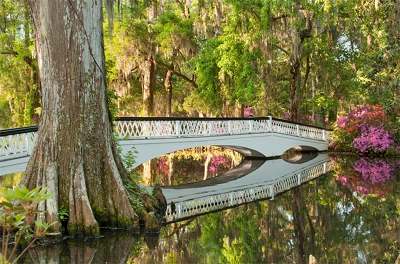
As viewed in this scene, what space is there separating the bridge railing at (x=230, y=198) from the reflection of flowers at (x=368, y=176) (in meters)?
1.13

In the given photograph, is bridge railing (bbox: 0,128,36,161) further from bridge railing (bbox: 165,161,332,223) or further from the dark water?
the dark water

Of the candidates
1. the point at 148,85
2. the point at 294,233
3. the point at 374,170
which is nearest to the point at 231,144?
the point at 374,170

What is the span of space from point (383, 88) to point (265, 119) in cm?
537

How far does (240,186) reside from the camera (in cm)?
1496

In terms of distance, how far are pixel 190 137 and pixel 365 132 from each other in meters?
9.18

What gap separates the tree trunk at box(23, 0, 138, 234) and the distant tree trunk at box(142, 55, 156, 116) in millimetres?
15024

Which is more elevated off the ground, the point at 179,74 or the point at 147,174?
the point at 179,74

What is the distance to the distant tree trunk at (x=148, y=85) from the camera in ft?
78.2

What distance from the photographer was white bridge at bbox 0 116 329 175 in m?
11.7

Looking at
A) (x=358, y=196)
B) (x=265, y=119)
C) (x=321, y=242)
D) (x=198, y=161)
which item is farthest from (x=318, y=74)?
(x=321, y=242)

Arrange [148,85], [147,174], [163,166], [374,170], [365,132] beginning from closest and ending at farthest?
1. [374,170]
2. [147,174]
3. [163,166]
4. [365,132]
5. [148,85]

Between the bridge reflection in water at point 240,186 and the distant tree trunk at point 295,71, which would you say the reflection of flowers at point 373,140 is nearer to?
the bridge reflection in water at point 240,186

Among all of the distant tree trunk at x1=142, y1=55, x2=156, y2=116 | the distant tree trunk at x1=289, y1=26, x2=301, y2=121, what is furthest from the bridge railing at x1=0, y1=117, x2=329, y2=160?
the distant tree trunk at x1=142, y1=55, x2=156, y2=116

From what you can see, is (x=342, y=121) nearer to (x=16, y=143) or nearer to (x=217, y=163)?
(x=217, y=163)
